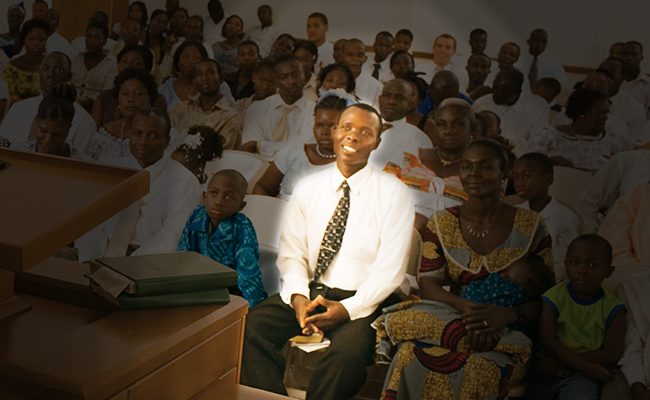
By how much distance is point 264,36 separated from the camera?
14.2 ft

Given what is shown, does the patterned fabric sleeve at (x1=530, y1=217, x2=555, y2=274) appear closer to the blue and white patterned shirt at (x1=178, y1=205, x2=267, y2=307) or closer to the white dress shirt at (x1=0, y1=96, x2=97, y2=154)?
the blue and white patterned shirt at (x1=178, y1=205, x2=267, y2=307)

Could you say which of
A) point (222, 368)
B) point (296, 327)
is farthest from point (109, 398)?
point (296, 327)

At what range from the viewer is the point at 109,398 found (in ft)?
→ 5.31

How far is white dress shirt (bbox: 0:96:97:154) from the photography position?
488cm

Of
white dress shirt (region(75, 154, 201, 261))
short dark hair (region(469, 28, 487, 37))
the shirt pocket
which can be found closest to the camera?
short dark hair (region(469, 28, 487, 37))

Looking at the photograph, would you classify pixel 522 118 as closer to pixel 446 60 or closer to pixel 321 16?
pixel 446 60

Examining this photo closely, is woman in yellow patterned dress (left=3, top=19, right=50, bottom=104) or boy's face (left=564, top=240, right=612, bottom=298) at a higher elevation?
woman in yellow patterned dress (left=3, top=19, right=50, bottom=104)

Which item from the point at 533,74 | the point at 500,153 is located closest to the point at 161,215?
the point at 500,153

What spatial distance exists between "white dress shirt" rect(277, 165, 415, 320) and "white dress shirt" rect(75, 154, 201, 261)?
2.15 feet

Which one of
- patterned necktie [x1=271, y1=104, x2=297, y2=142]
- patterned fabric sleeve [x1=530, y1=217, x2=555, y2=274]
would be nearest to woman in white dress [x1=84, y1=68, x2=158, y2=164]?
patterned necktie [x1=271, y1=104, x2=297, y2=142]

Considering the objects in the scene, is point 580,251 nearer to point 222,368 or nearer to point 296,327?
point 296,327

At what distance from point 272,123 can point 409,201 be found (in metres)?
0.92

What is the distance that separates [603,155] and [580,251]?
461 mm

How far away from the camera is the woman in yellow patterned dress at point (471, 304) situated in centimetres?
344
